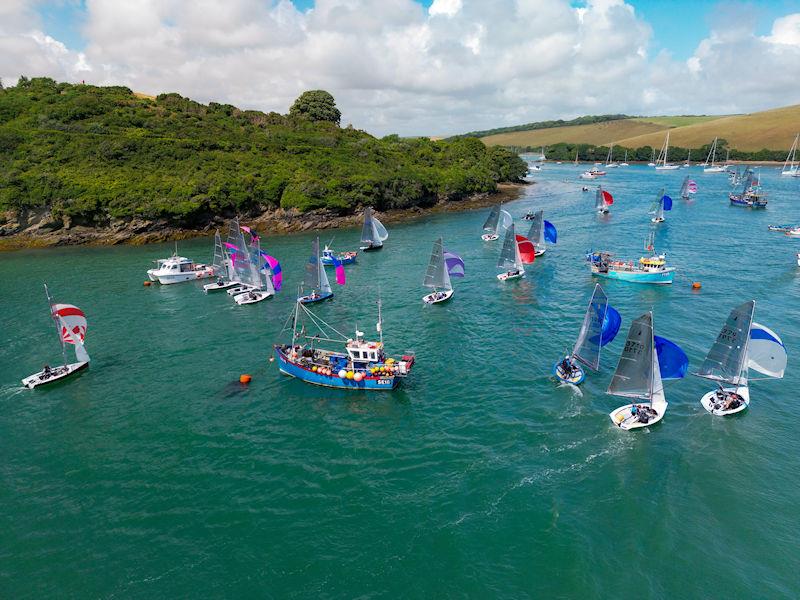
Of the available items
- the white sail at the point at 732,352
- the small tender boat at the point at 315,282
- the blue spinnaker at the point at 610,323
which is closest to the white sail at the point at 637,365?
the blue spinnaker at the point at 610,323

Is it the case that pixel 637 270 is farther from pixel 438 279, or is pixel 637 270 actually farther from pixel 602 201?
pixel 602 201


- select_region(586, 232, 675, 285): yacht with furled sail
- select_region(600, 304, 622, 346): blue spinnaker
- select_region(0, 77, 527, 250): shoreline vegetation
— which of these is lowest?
select_region(586, 232, 675, 285): yacht with furled sail

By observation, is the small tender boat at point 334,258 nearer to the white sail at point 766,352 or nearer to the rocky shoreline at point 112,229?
the rocky shoreline at point 112,229

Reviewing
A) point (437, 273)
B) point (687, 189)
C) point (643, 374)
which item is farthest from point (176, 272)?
point (687, 189)

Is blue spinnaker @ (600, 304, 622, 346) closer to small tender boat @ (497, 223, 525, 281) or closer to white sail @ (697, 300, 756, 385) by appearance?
white sail @ (697, 300, 756, 385)

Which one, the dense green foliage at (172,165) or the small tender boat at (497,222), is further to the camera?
the dense green foliage at (172,165)

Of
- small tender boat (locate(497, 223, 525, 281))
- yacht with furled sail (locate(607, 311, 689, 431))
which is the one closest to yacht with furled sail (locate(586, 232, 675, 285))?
small tender boat (locate(497, 223, 525, 281))
